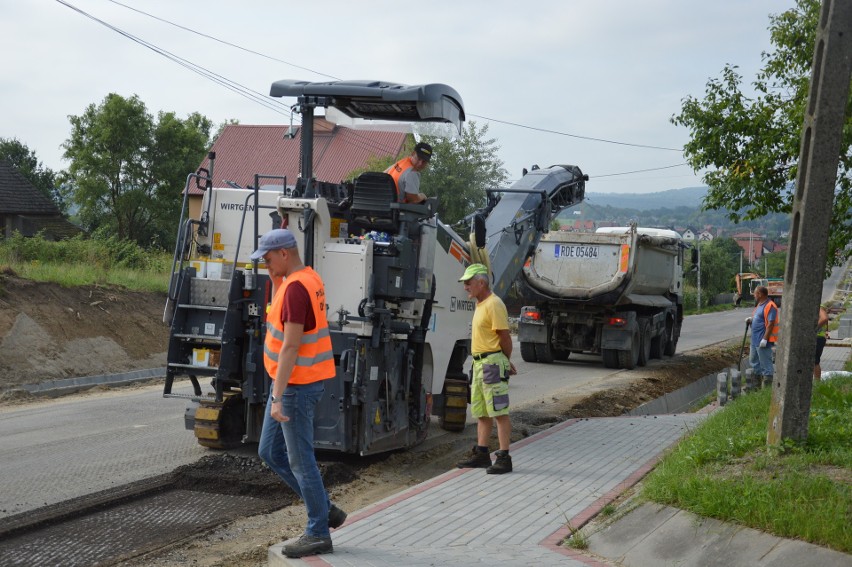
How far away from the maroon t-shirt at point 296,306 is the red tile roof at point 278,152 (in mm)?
35931

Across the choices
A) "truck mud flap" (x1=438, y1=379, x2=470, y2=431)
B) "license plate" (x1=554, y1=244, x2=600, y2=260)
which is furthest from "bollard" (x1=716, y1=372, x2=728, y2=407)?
"license plate" (x1=554, y1=244, x2=600, y2=260)

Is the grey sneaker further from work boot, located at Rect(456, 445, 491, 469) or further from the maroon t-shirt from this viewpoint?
work boot, located at Rect(456, 445, 491, 469)

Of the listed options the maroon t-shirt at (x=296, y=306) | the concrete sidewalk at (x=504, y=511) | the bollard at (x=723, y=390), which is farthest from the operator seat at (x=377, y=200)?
the bollard at (x=723, y=390)

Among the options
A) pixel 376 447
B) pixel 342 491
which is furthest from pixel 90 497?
pixel 376 447

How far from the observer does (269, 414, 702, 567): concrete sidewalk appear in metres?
5.93

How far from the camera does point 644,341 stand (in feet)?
71.2

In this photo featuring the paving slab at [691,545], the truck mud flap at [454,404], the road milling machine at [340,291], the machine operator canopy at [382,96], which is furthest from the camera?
the truck mud flap at [454,404]

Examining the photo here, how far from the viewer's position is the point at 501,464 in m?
8.58

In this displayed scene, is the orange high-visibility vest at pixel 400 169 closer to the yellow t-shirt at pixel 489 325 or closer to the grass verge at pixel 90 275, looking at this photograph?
the yellow t-shirt at pixel 489 325

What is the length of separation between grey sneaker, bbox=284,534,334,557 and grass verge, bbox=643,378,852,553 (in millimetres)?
2310

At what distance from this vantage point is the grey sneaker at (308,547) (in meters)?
5.81

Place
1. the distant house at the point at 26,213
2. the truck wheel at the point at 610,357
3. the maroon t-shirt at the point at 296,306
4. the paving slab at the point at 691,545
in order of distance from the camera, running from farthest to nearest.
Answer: the distant house at the point at 26,213, the truck wheel at the point at 610,357, the maroon t-shirt at the point at 296,306, the paving slab at the point at 691,545

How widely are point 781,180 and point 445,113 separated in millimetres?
7851

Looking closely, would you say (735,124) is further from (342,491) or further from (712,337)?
(712,337)
